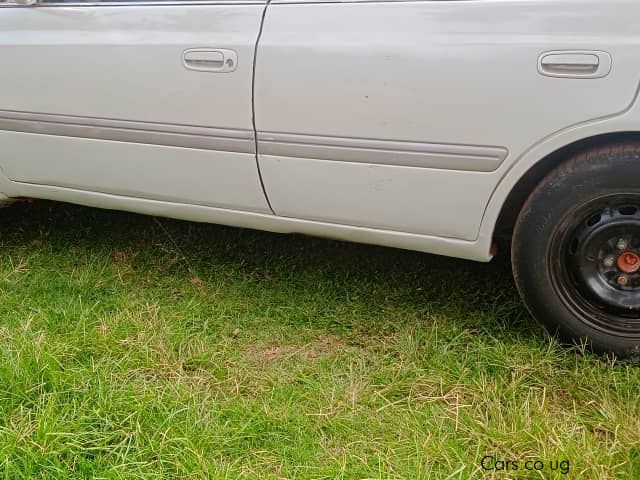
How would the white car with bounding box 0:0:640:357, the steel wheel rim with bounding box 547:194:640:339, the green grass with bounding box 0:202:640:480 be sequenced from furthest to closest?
the steel wheel rim with bounding box 547:194:640:339 < the white car with bounding box 0:0:640:357 < the green grass with bounding box 0:202:640:480

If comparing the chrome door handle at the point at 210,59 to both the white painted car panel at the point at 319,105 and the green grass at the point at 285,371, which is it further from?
the green grass at the point at 285,371

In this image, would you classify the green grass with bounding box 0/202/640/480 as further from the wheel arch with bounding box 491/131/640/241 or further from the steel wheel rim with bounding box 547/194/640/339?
the wheel arch with bounding box 491/131/640/241

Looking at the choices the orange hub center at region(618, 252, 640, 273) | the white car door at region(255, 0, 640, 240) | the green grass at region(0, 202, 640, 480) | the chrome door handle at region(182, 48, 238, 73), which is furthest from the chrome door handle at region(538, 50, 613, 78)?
the chrome door handle at region(182, 48, 238, 73)

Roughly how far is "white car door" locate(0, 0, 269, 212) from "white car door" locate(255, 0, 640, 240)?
0.44 feet

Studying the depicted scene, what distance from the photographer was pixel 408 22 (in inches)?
86.3

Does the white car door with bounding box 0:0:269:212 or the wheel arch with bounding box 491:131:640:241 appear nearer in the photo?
the wheel arch with bounding box 491:131:640:241

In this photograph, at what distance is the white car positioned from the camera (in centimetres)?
208

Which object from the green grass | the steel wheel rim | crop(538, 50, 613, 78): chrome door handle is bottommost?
the green grass

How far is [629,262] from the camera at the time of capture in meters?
2.26

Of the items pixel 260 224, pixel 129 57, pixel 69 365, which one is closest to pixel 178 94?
pixel 129 57

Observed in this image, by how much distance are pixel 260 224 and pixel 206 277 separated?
21.7 inches

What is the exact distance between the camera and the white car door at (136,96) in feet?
8.07

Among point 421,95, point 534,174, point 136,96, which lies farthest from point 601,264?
point 136,96

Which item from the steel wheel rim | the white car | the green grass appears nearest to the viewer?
the green grass
